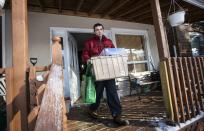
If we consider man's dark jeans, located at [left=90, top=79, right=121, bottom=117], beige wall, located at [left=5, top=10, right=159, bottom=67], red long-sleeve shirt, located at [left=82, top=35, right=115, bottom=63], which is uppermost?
beige wall, located at [left=5, top=10, right=159, bottom=67]

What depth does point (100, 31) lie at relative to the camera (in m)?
2.82

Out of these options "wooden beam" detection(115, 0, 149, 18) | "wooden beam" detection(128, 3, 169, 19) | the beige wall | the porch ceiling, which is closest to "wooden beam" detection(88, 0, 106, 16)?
the porch ceiling

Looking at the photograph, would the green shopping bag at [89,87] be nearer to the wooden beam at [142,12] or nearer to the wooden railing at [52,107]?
the wooden railing at [52,107]

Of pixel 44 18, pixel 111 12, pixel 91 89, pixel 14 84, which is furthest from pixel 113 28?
pixel 14 84

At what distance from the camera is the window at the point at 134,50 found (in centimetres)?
612

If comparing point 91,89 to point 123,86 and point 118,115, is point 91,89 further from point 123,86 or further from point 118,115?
point 123,86

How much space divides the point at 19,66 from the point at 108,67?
42.1 inches

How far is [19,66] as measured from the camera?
197 centimetres

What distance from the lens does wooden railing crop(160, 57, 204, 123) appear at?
2.85m

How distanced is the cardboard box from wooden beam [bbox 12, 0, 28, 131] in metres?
0.85

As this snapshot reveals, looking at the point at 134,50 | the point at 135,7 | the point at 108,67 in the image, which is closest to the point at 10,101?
the point at 108,67

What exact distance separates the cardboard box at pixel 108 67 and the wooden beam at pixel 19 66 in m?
0.85

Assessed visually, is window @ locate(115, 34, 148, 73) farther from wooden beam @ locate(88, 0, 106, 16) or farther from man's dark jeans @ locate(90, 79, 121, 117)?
man's dark jeans @ locate(90, 79, 121, 117)

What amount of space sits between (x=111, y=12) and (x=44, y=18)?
1.77 m
